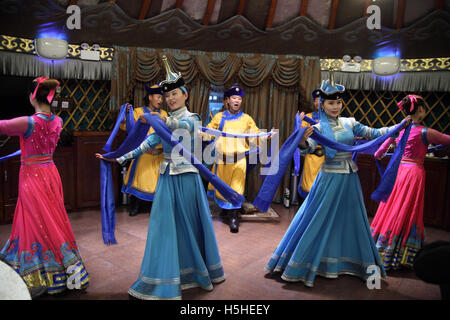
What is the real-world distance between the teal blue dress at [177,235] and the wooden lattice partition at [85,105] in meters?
2.36

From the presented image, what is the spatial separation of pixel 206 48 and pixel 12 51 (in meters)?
2.15

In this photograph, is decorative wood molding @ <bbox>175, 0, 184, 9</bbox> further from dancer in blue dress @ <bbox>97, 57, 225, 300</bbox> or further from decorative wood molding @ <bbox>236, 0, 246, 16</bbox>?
dancer in blue dress @ <bbox>97, 57, 225, 300</bbox>

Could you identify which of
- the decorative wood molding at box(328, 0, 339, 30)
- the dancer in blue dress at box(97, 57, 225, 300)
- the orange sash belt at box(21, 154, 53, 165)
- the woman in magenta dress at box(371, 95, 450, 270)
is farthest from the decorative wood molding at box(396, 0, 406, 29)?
A: the orange sash belt at box(21, 154, 53, 165)

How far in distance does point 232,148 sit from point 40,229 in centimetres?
198

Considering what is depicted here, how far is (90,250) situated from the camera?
8.70 ft

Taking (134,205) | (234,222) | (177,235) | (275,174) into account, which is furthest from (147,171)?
(275,174)

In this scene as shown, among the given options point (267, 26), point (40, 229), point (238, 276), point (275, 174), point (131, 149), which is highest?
point (267, 26)

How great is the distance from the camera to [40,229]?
6.35 ft

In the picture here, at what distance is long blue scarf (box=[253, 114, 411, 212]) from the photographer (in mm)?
2010

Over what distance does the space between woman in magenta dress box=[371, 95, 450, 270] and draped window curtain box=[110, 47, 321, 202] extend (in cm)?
182

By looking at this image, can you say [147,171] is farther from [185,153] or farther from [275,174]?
[275,174]

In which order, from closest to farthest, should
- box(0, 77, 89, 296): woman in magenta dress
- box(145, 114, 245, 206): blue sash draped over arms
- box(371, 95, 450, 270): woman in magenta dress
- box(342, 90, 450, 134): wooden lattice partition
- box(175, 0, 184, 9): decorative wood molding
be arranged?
box(145, 114, 245, 206): blue sash draped over arms < box(0, 77, 89, 296): woman in magenta dress < box(371, 95, 450, 270): woman in magenta dress < box(175, 0, 184, 9): decorative wood molding < box(342, 90, 450, 134): wooden lattice partition
